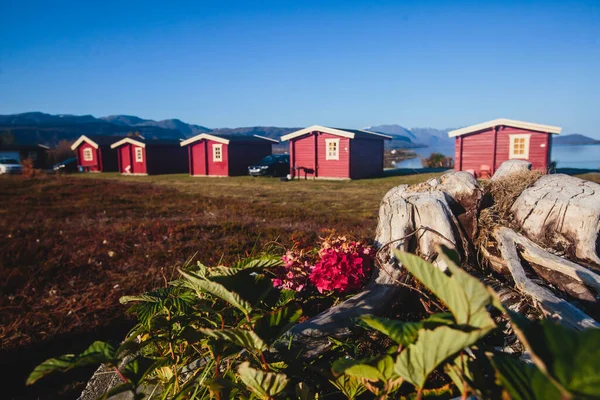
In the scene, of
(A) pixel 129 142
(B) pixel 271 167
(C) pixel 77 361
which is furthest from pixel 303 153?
(C) pixel 77 361

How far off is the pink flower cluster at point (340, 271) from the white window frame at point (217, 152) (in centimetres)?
2799

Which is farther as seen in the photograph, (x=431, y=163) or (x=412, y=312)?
(x=431, y=163)

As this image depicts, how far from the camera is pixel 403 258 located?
2.88 ft

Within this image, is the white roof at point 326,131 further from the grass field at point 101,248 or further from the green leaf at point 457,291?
the green leaf at point 457,291

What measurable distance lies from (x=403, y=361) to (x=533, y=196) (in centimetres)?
332

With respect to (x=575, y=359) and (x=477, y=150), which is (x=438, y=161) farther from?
(x=575, y=359)

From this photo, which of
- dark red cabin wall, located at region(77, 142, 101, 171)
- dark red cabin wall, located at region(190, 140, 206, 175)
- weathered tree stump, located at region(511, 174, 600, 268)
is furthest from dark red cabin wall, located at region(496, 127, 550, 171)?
dark red cabin wall, located at region(77, 142, 101, 171)

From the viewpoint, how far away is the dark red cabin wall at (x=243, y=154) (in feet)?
98.3

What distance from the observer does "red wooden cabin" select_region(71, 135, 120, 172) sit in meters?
39.8

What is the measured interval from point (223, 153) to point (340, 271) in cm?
2807

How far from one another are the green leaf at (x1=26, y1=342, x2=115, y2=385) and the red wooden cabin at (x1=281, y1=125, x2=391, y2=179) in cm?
2379

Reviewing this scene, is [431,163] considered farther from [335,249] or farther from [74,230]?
[335,249]

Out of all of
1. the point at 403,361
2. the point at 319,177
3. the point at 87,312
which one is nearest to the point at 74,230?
the point at 87,312

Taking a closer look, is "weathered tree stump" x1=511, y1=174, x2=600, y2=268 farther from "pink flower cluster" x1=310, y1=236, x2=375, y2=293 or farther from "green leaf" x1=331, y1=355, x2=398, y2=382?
"green leaf" x1=331, y1=355, x2=398, y2=382
